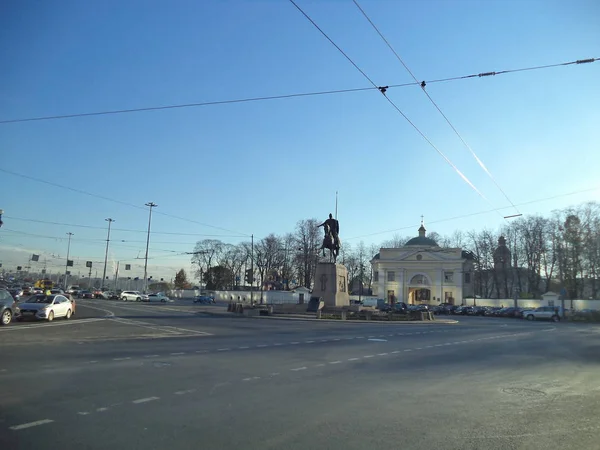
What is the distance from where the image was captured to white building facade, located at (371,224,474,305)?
85.7m

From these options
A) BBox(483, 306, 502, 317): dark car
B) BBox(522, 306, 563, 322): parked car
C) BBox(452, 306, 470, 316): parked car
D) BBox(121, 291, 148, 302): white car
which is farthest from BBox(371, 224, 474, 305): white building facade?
BBox(121, 291, 148, 302): white car

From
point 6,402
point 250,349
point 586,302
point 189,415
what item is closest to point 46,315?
point 250,349

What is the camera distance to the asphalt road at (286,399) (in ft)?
18.8

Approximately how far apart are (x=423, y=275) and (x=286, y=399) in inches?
3318

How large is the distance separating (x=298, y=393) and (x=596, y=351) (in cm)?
1494

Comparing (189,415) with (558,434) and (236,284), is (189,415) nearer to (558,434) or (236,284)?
(558,434)

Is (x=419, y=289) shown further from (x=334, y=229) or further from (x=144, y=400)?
(x=144, y=400)

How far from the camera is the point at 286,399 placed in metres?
7.84

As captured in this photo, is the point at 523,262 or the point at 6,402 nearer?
the point at 6,402

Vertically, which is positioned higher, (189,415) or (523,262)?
(523,262)

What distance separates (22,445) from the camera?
518cm

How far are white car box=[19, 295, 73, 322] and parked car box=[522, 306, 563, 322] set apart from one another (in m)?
49.2

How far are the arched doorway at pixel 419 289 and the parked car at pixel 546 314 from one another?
3295 centimetres

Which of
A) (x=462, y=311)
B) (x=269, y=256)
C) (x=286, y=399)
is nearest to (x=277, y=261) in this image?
(x=269, y=256)
